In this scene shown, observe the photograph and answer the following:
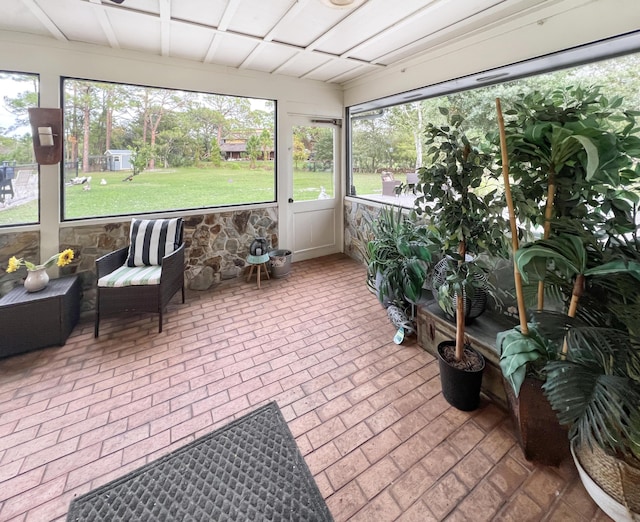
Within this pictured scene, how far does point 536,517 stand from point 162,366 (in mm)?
2399

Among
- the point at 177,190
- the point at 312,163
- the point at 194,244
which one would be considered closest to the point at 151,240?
the point at 194,244

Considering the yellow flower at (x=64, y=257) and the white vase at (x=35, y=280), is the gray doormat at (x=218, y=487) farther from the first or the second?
the yellow flower at (x=64, y=257)

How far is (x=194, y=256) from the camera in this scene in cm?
372

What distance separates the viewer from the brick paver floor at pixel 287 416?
1395 millimetres

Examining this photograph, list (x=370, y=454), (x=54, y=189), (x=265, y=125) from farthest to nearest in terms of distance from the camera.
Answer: (x=265, y=125) < (x=54, y=189) < (x=370, y=454)

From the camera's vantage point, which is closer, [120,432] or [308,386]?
[120,432]

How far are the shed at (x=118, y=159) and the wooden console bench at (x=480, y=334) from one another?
135 inches

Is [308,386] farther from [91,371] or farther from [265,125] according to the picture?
[265,125]

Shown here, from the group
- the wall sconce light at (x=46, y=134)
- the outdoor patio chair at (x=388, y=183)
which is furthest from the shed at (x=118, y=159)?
the outdoor patio chair at (x=388, y=183)

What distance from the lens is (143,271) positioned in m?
2.85

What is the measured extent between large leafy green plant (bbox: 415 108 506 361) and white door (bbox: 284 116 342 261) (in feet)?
9.59

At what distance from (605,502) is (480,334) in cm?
99

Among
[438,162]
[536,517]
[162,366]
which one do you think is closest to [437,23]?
[438,162]

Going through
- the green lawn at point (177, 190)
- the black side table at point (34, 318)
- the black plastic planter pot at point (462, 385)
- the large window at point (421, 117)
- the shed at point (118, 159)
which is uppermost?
the large window at point (421, 117)
